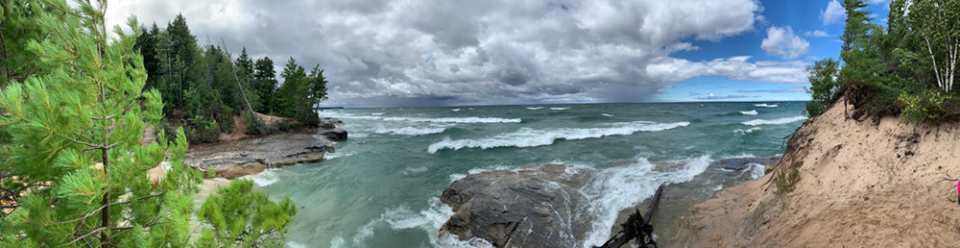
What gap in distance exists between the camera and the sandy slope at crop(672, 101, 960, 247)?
486cm

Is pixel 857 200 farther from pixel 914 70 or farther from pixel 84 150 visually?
pixel 84 150

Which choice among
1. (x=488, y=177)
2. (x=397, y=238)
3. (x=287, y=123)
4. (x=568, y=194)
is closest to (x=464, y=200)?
(x=488, y=177)

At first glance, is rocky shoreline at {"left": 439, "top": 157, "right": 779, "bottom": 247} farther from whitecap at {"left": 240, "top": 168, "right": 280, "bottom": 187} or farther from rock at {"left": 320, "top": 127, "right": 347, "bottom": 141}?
rock at {"left": 320, "top": 127, "right": 347, "bottom": 141}

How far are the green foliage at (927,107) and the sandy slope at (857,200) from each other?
0.21 meters

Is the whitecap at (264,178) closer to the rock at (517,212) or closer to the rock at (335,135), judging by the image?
the rock at (517,212)

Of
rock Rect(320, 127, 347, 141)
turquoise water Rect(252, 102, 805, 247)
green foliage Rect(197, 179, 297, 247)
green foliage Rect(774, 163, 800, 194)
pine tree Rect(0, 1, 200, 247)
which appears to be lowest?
turquoise water Rect(252, 102, 805, 247)

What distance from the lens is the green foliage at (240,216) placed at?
11.7 ft

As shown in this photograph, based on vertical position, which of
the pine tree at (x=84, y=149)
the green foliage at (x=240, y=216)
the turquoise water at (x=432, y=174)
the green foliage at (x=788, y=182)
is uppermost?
the pine tree at (x=84, y=149)

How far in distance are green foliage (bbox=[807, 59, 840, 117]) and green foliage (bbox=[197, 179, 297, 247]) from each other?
1708cm

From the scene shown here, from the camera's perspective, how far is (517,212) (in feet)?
28.7

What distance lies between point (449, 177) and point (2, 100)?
14.4m

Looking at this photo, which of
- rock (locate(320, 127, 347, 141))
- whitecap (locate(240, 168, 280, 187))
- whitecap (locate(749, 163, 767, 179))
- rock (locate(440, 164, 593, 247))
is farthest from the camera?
rock (locate(320, 127, 347, 141))

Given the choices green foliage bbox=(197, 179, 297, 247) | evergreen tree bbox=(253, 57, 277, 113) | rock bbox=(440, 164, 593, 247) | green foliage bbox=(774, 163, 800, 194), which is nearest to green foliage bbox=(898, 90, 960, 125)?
green foliage bbox=(774, 163, 800, 194)

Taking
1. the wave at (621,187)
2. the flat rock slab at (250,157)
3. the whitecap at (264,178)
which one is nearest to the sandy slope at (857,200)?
the wave at (621,187)
